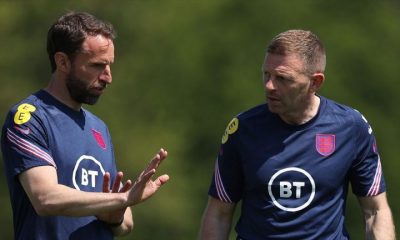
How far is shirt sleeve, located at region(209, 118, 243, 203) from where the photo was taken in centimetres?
492

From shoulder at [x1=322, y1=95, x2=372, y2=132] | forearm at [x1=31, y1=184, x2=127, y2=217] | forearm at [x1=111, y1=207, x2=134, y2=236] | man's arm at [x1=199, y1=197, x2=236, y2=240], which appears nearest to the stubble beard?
forearm at [x1=31, y1=184, x2=127, y2=217]

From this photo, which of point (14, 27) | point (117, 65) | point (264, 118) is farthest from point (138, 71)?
point (264, 118)

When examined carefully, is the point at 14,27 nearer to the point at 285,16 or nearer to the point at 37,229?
the point at 285,16

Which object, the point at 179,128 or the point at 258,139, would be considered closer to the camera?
the point at 258,139

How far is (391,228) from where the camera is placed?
499cm

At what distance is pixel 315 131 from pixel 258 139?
0.88ft

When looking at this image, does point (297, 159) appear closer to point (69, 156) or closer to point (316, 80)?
point (316, 80)

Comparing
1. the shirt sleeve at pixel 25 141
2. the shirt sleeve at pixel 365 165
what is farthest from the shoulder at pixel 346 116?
the shirt sleeve at pixel 25 141

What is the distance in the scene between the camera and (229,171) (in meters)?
4.94

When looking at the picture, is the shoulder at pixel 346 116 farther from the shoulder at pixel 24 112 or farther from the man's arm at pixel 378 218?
the shoulder at pixel 24 112

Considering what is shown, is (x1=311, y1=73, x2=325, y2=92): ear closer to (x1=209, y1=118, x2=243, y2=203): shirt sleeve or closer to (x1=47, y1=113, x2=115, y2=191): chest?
(x1=209, y1=118, x2=243, y2=203): shirt sleeve

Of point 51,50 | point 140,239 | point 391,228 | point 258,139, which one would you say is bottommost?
point 140,239

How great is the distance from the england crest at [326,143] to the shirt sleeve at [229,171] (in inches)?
14.7

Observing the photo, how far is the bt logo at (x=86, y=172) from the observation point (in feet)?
15.0
